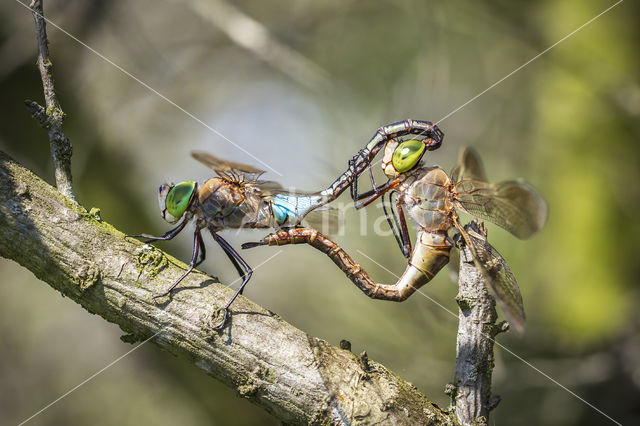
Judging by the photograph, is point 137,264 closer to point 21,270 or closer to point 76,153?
point 76,153

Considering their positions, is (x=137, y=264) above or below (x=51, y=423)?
above

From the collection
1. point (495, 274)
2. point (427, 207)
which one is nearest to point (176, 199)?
point (427, 207)

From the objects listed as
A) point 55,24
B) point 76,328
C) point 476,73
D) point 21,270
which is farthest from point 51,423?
point 476,73

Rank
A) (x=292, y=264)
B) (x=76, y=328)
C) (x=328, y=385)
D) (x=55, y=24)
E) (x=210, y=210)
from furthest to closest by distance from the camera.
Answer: (x=292, y=264)
(x=76, y=328)
(x=55, y=24)
(x=210, y=210)
(x=328, y=385)

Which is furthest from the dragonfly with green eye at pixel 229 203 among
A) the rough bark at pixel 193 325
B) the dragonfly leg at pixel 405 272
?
the rough bark at pixel 193 325

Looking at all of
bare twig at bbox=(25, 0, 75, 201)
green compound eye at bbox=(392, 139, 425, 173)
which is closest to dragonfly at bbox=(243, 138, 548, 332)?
green compound eye at bbox=(392, 139, 425, 173)

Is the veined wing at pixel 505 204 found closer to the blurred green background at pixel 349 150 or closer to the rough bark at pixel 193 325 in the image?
the rough bark at pixel 193 325

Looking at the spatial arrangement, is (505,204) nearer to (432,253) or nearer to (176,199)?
(432,253)
